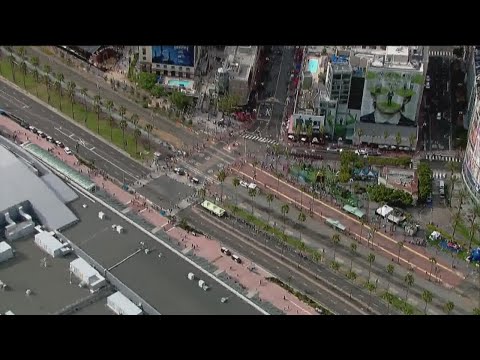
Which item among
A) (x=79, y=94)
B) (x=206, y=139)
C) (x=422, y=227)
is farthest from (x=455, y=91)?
(x=79, y=94)

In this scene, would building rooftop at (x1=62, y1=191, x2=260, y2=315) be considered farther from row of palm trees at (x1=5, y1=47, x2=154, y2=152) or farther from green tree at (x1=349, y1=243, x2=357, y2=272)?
row of palm trees at (x1=5, y1=47, x2=154, y2=152)

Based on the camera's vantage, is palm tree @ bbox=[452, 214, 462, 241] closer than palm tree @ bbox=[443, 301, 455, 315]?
No

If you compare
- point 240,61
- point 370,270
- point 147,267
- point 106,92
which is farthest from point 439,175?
point 106,92

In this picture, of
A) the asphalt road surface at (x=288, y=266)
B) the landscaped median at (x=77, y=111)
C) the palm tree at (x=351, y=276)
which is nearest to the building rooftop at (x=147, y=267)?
the asphalt road surface at (x=288, y=266)

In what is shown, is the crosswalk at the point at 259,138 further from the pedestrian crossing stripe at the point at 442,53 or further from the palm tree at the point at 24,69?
the palm tree at the point at 24,69

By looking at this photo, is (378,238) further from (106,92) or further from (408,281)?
(106,92)

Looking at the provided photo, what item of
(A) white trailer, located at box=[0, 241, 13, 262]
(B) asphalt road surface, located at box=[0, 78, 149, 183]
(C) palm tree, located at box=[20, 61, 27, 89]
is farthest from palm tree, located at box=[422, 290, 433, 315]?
(C) palm tree, located at box=[20, 61, 27, 89]
